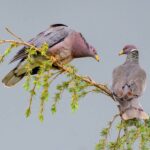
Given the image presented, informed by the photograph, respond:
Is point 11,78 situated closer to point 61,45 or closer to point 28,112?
point 61,45

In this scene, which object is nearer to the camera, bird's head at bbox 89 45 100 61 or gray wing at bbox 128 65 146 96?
gray wing at bbox 128 65 146 96

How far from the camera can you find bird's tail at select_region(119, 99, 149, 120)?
4.01 metres

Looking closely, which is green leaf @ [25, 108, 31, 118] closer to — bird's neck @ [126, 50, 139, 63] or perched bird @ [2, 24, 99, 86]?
bird's neck @ [126, 50, 139, 63]

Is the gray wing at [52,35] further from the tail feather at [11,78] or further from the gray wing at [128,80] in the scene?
the gray wing at [128,80]

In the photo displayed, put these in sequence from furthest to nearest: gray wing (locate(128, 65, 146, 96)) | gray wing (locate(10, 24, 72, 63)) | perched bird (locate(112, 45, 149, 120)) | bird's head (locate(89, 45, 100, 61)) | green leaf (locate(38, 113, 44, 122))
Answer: bird's head (locate(89, 45, 100, 61)) → gray wing (locate(10, 24, 72, 63)) → gray wing (locate(128, 65, 146, 96)) → perched bird (locate(112, 45, 149, 120)) → green leaf (locate(38, 113, 44, 122))

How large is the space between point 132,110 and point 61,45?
6.41 feet

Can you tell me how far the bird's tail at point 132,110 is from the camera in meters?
4.01

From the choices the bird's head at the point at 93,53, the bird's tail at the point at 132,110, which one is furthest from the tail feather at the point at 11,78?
the bird's tail at the point at 132,110

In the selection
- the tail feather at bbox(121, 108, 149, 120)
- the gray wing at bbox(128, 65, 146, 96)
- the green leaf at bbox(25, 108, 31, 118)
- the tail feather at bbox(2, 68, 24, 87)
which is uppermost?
the gray wing at bbox(128, 65, 146, 96)

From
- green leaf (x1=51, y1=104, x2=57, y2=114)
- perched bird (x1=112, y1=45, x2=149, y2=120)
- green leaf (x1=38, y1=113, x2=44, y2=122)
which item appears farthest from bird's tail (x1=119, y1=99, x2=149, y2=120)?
green leaf (x1=38, y1=113, x2=44, y2=122)

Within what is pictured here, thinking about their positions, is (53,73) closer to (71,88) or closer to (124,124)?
(71,88)

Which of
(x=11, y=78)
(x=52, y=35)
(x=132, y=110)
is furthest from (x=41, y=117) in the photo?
(x=52, y=35)

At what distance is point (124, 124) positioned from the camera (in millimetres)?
3908

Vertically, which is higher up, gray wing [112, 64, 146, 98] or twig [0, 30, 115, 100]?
twig [0, 30, 115, 100]
